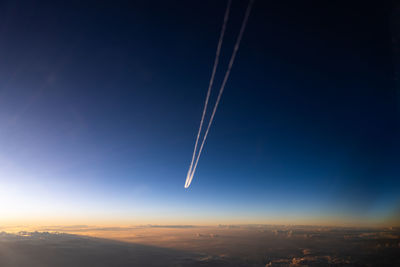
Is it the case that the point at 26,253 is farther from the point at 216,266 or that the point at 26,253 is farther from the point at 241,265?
the point at 241,265

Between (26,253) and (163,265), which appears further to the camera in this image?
(26,253)

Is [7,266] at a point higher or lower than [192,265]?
higher

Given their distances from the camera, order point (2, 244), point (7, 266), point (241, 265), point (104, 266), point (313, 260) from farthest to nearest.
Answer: point (2, 244)
point (313, 260)
point (241, 265)
point (104, 266)
point (7, 266)

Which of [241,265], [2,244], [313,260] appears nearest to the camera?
[241,265]

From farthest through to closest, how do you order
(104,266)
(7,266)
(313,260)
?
1. (313,260)
2. (104,266)
3. (7,266)

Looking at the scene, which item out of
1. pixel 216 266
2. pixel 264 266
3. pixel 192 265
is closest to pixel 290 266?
pixel 264 266

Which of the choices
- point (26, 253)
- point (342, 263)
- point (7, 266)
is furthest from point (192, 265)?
point (26, 253)

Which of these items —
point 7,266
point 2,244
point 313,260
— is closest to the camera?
point 7,266

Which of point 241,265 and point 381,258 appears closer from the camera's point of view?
point 241,265

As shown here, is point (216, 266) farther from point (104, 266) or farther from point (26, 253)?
point (26, 253)
